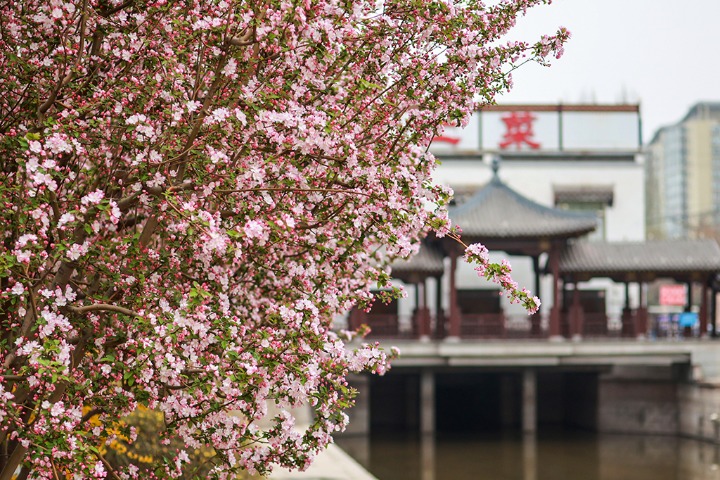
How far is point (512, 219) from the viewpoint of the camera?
2808 cm

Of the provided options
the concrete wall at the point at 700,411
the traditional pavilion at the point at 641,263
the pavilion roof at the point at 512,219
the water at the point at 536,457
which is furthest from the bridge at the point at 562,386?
the pavilion roof at the point at 512,219

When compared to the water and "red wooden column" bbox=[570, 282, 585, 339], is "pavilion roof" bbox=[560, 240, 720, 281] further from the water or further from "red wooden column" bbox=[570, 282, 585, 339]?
the water

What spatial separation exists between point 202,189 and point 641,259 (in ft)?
82.8

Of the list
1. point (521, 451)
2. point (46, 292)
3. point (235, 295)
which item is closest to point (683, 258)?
point (521, 451)

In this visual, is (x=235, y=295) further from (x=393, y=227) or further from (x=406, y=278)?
(x=406, y=278)

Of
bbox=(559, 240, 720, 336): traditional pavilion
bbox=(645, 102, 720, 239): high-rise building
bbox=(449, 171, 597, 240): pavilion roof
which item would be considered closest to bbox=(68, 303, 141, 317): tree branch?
bbox=(449, 171, 597, 240): pavilion roof

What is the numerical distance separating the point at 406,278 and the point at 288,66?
77.7 feet

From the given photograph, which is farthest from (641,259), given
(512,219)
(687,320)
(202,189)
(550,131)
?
(202,189)

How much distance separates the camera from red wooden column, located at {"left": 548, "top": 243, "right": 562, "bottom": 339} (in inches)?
1062

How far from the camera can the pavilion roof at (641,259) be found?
28344 millimetres

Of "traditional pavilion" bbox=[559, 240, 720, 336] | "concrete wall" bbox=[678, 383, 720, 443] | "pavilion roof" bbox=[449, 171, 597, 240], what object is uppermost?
"pavilion roof" bbox=[449, 171, 597, 240]

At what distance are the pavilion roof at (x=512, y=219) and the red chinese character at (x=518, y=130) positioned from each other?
8.62 meters

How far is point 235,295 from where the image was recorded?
6605 mm

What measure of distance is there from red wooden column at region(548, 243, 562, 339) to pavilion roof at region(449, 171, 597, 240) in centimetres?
67
